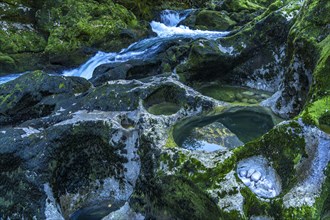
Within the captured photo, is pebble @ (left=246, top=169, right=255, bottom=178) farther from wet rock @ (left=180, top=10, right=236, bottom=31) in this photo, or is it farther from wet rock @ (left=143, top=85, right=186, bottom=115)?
wet rock @ (left=180, top=10, right=236, bottom=31)

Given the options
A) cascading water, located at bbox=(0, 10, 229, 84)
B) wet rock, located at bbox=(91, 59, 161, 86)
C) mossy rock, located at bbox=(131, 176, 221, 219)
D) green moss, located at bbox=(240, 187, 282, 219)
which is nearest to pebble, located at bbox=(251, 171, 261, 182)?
green moss, located at bbox=(240, 187, 282, 219)

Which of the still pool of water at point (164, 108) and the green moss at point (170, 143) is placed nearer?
the green moss at point (170, 143)

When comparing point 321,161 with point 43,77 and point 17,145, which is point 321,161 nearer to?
point 17,145

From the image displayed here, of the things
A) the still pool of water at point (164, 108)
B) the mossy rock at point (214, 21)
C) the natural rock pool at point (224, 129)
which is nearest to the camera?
the natural rock pool at point (224, 129)

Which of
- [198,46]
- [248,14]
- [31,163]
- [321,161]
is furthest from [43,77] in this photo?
[248,14]

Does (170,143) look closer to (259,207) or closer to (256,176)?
(256,176)

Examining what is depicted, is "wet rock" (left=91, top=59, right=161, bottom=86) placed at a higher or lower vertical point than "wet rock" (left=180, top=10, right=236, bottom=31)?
higher

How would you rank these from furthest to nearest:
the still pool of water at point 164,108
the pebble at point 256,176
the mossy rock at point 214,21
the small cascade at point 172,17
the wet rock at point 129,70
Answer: the small cascade at point 172,17
the mossy rock at point 214,21
the wet rock at point 129,70
the still pool of water at point 164,108
the pebble at point 256,176

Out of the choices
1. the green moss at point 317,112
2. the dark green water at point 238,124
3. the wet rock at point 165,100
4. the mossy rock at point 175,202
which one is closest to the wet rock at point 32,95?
the wet rock at point 165,100

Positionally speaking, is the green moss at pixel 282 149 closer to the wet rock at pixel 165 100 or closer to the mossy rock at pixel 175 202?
the mossy rock at pixel 175 202

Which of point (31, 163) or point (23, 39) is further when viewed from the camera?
point (23, 39)

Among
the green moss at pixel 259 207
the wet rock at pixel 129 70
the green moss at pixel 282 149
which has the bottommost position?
the wet rock at pixel 129 70

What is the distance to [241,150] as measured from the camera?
5.13 metres

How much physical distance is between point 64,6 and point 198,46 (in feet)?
35.0
